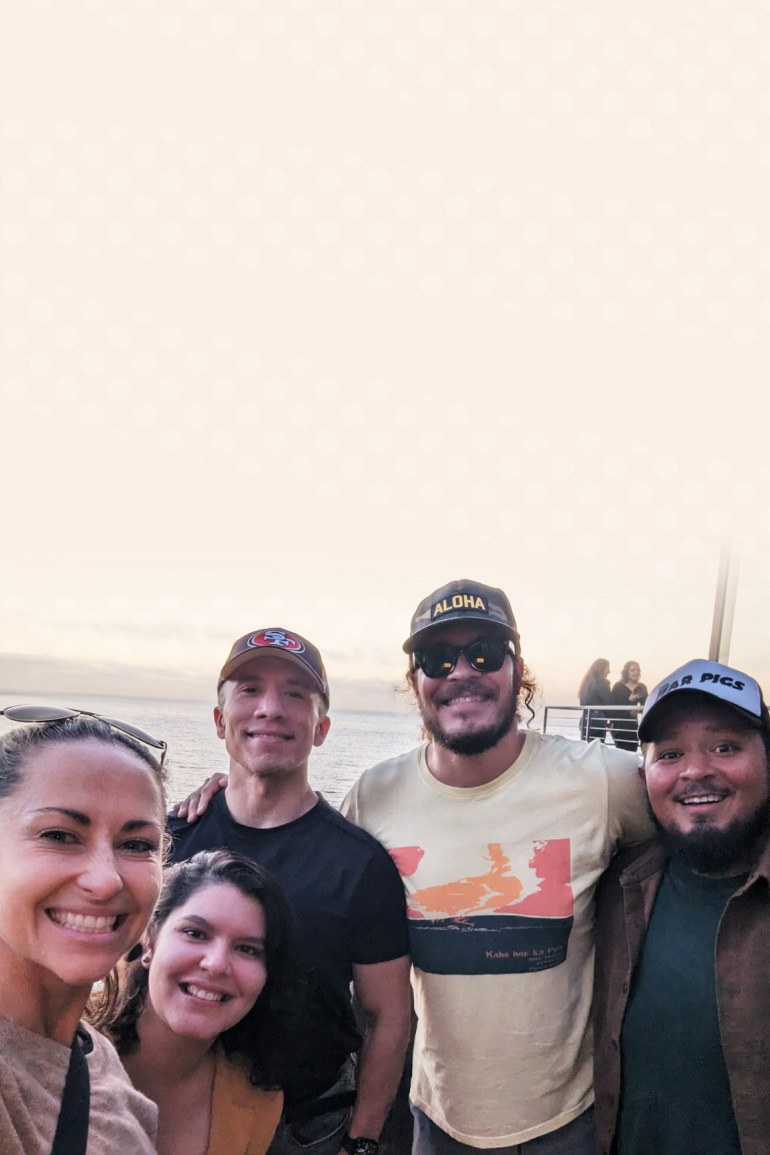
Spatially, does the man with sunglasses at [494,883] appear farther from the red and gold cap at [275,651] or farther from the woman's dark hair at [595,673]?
the woman's dark hair at [595,673]

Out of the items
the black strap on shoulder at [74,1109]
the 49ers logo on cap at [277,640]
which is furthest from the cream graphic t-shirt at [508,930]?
the black strap on shoulder at [74,1109]

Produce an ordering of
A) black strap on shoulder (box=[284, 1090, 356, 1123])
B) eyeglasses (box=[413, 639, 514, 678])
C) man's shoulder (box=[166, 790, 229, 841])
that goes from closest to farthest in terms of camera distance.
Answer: black strap on shoulder (box=[284, 1090, 356, 1123]) < man's shoulder (box=[166, 790, 229, 841]) < eyeglasses (box=[413, 639, 514, 678])

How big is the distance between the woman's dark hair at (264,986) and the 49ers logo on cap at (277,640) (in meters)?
0.73

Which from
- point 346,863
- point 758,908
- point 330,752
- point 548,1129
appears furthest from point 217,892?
point 330,752

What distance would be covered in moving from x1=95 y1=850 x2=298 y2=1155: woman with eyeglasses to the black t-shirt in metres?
0.15

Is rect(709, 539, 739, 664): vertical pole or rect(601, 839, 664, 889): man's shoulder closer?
rect(601, 839, 664, 889): man's shoulder

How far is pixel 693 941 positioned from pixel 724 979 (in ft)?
0.44

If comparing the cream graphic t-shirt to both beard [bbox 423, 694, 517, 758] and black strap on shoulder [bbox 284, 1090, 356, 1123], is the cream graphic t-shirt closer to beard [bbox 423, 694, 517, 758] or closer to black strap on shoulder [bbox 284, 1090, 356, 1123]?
beard [bbox 423, 694, 517, 758]

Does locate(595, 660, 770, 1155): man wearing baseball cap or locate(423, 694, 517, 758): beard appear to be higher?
locate(423, 694, 517, 758): beard

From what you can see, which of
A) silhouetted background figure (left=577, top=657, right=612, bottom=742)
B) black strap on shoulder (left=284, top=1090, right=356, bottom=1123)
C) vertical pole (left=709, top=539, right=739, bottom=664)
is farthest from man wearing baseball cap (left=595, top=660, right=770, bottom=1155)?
silhouetted background figure (left=577, top=657, right=612, bottom=742)

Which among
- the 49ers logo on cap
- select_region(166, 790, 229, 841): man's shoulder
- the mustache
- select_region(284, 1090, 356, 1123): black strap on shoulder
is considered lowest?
select_region(284, 1090, 356, 1123): black strap on shoulder

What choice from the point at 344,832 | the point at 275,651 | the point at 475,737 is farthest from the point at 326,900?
Answer: the point at 275,651

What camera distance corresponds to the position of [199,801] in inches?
96.8

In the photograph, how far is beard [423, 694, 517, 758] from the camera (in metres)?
2.43
